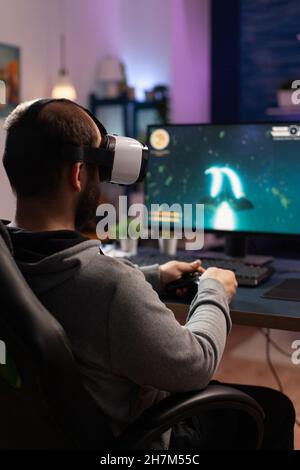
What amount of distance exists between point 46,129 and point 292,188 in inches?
40.7

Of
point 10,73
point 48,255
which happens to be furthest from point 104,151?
point 10,73

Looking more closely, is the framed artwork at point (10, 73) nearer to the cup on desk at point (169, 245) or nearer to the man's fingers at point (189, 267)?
the cup on desk at point (169, 245)

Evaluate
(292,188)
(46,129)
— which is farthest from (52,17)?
(46,129)

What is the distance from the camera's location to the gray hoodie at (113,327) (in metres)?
0.96

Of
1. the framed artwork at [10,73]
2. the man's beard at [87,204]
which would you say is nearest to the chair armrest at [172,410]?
the man's beard at [87,204]

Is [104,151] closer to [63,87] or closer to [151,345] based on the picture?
[151,345]

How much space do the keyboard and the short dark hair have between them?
2.54 ft

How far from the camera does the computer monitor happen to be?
1871mm

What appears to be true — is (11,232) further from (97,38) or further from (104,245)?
(97,38)

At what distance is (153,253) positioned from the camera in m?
2.13

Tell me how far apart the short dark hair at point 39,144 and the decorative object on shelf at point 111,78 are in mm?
4432

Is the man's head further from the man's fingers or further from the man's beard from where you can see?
the man's fingers
